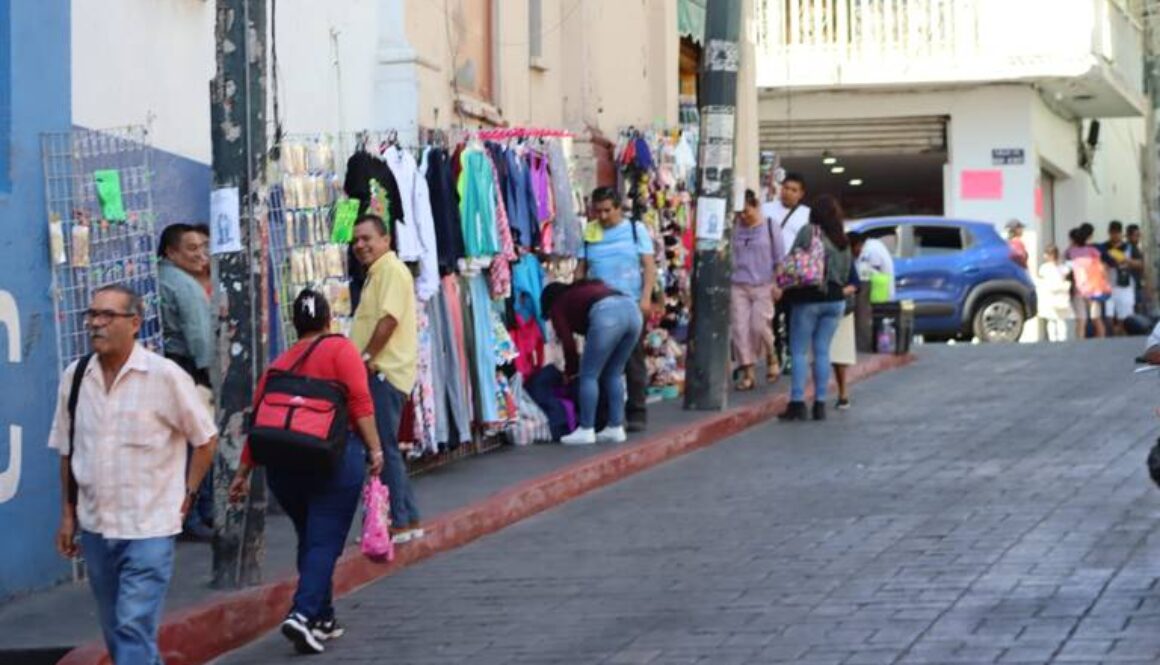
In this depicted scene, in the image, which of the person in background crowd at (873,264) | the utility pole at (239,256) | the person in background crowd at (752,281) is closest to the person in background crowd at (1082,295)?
the person in background crowd at (873,264)

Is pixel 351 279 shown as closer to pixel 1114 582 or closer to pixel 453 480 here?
pixel 453 480

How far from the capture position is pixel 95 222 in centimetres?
1155

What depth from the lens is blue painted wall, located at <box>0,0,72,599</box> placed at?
10.8 meters

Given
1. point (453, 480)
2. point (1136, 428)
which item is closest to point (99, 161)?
point (453, 480)

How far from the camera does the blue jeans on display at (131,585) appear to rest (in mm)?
8328

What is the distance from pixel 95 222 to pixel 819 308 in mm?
8065

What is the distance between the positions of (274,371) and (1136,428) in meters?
8.78

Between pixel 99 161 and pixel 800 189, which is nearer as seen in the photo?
pixel 99 161

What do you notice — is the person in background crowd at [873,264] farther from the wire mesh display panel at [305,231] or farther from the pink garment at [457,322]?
the wire mesh display panel at [305,231]

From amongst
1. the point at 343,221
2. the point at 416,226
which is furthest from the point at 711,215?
the point at 343,221

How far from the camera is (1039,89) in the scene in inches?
1389

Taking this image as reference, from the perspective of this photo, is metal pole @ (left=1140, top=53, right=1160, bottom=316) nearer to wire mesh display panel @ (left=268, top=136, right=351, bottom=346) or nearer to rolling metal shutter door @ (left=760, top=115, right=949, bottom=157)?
rolling metal shutter door @ (left=760, top=115, right=949, bottom=157)

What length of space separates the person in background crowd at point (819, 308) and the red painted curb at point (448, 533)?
64 cm

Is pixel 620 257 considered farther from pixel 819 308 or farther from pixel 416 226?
pixel 416 226
